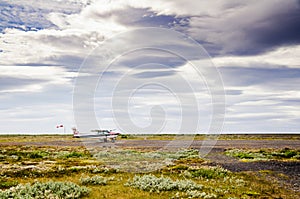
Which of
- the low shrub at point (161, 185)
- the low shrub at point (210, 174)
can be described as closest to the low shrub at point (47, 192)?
the low shrub at point (161, 185)

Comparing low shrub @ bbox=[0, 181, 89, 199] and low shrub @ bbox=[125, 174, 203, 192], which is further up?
low shrub @ bbox=[0, 181, 89, 199]

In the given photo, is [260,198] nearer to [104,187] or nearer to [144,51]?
[104,187]

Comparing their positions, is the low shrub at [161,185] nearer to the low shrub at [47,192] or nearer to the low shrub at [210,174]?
the low shrub at [47,192]

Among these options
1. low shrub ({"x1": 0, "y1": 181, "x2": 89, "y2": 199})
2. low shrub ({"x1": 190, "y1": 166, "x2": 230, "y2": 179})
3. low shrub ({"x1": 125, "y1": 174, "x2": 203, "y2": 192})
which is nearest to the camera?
low shrub ({"x1": 0, "y1": 181, "x2": 89, "y2": 199})

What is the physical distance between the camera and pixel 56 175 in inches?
1024

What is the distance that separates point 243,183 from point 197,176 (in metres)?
4.39

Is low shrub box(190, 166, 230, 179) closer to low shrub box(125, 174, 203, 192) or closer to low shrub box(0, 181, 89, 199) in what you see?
low shrub box(125, 174, 203, 192)

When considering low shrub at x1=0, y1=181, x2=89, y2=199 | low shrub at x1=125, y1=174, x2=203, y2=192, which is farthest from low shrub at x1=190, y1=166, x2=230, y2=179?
low shrub at x1=0, y1=181, x2=89, y2=199

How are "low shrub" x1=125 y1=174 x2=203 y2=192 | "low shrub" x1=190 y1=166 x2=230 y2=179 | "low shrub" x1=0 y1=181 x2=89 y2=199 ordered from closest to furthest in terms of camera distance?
"low shrub" x1=0 y1=181 x2=89 y2=199 < "low shrub" x1=125 y1=174 x2=203 y2=192 < "low shrub" x1=190 y1=166 x2=230 y2=179

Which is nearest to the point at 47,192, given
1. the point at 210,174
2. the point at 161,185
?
the point at 161,185

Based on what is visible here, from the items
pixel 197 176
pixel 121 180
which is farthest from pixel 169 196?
pixel 197 176

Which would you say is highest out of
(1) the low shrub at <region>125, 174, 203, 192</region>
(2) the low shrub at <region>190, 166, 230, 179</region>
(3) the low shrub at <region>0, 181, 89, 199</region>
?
(3) the low shrub at <region>0, 181, 89, 199</region>

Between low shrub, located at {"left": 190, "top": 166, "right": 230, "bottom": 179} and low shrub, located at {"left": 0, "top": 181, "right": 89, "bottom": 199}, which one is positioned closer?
low shrub, located at {"left": 0, "top": 181, "right": 89, "bottom": 199}

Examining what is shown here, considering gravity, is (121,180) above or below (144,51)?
below
